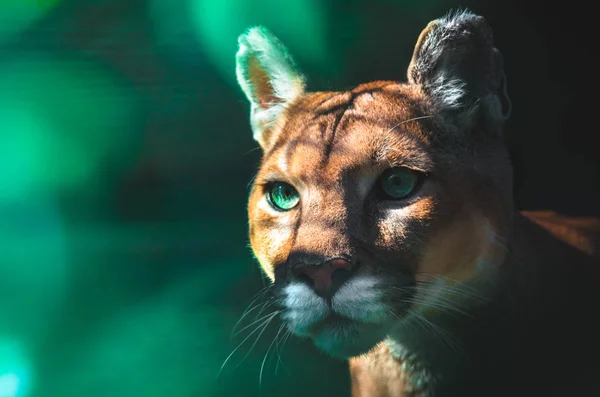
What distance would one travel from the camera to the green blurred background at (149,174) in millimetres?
2496

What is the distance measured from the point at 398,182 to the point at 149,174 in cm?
128

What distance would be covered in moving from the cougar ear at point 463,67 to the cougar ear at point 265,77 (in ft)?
1.86

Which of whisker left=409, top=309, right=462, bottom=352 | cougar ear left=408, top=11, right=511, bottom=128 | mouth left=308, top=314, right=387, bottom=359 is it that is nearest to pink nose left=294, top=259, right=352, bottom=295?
mouth left=308, top=314, right=387, bottom=359

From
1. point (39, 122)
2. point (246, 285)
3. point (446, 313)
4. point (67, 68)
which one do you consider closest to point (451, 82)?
point (446, 313)

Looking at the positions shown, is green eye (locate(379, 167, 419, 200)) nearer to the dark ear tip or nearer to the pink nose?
the pink nose

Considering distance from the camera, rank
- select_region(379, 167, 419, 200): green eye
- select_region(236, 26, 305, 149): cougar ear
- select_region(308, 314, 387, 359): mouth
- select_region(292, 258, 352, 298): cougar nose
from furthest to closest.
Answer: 1. select_region(236, 26, 305, 149): cougar ear
2. select_region(379, 167, 419, 200): green eye
3. select_region(308, 314, 387, 359): mouth
4. select_region(292, 258, 352, 298): cougar nose

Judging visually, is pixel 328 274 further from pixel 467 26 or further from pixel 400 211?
pixel 467 26

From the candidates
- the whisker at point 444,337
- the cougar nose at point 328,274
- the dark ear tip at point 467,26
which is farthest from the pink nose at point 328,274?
the dark ear tip at point 467,26

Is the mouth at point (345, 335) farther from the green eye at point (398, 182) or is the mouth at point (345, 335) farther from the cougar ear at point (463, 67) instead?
the cougar ear at point (463, 67)

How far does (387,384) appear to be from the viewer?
2170 mm

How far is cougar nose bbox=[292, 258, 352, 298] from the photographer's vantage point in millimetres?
1641

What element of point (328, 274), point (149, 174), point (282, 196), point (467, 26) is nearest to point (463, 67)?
point (467, 26)

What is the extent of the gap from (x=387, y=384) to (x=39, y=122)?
1.90 meters

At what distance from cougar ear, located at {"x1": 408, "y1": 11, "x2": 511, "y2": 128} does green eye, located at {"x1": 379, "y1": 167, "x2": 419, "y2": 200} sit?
34 cm
